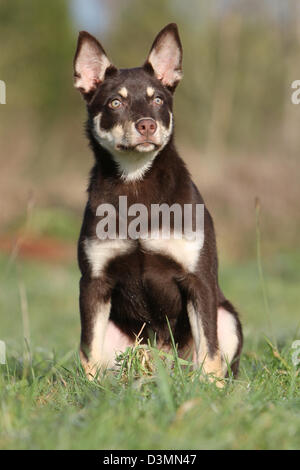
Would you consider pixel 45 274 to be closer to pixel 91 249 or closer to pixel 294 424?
pixel 91 249

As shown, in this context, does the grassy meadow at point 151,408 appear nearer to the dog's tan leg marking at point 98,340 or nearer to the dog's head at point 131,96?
the dog's tan leg marking at point 98,340

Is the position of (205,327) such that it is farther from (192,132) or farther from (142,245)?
(192,132)

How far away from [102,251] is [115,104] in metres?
0.89

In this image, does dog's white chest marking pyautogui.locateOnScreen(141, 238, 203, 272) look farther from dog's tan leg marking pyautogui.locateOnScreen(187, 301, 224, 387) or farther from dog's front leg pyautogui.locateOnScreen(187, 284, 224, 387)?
dog's tan leg marking pyautogui.locateOnScreen(187, 301, 224, 387)

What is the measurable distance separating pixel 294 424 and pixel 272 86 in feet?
89.2

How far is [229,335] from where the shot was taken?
13.5 ft

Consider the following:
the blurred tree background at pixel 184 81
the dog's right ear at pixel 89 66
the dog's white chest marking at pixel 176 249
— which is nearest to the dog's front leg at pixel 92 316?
the dog's white chest marking at pixel 176 249

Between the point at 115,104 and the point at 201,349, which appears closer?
the point at 201,349

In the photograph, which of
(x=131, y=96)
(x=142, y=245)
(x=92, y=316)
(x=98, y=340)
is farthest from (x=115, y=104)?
(x=98, y=340)

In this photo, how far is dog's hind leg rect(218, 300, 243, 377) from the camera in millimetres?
4082

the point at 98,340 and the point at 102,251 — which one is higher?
the point at 102,251

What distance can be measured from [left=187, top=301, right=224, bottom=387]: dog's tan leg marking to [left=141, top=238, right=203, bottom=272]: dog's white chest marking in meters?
0.25
